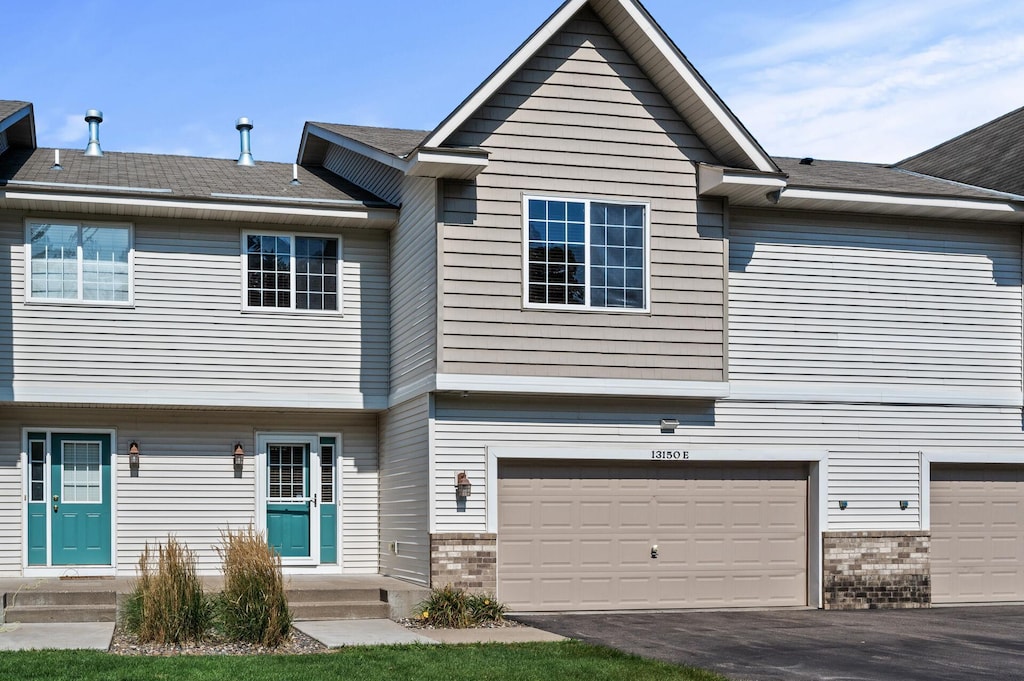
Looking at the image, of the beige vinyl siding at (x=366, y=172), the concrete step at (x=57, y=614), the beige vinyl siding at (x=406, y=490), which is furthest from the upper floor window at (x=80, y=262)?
the concrete step at (x=57, y=614)

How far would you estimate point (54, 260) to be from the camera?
1655 cm

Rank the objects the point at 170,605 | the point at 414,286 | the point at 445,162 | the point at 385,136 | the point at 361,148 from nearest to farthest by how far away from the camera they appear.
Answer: the point at 170,605, the point at 445,162, the point at 414,286, the point at 361,148, the point at 385,136

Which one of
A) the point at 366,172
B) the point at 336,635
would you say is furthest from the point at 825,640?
the point at 366,172

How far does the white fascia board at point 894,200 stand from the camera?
16750 millimetres

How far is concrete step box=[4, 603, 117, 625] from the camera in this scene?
13674mm

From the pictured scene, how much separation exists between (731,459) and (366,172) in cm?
688

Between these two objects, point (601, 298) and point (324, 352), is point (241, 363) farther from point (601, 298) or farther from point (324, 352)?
point (601, 298)

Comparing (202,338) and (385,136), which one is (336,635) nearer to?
(202,338)

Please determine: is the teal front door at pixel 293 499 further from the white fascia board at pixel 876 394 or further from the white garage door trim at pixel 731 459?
the white fascia board at pixel 876 394

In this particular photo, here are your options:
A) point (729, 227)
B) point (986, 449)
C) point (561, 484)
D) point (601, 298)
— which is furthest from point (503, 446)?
point (986, 449)

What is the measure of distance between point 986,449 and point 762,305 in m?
3.98

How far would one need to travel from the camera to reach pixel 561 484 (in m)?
16.0

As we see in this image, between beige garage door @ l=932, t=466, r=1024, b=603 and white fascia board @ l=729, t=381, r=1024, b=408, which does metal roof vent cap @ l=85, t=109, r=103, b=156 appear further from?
beige garage door @ l=932, t=466, r=1024, b=603

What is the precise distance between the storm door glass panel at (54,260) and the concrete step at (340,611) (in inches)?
213
